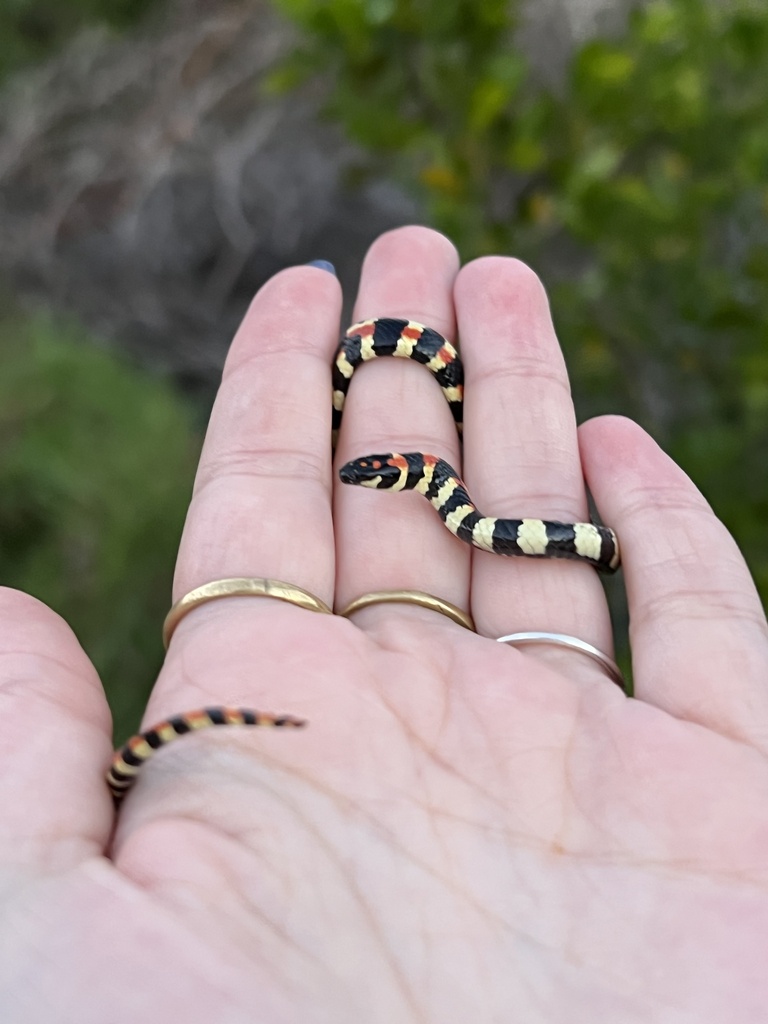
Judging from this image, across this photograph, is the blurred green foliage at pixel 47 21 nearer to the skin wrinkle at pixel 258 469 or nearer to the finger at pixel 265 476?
the finger at pixel 265 476

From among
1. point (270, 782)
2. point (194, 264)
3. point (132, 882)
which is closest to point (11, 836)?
point (132, 882)

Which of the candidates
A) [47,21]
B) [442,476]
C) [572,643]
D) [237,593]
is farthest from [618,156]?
[47,21]

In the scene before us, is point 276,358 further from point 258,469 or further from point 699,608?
point 699,608

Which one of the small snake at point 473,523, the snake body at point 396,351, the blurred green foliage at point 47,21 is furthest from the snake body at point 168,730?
the blurred green foliage at point 47,21

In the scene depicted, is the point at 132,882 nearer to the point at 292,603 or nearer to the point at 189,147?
the point at 292,603

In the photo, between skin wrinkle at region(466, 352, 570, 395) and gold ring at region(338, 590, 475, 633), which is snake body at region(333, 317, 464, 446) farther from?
gold ring at region(338, 590, 475, 633)
